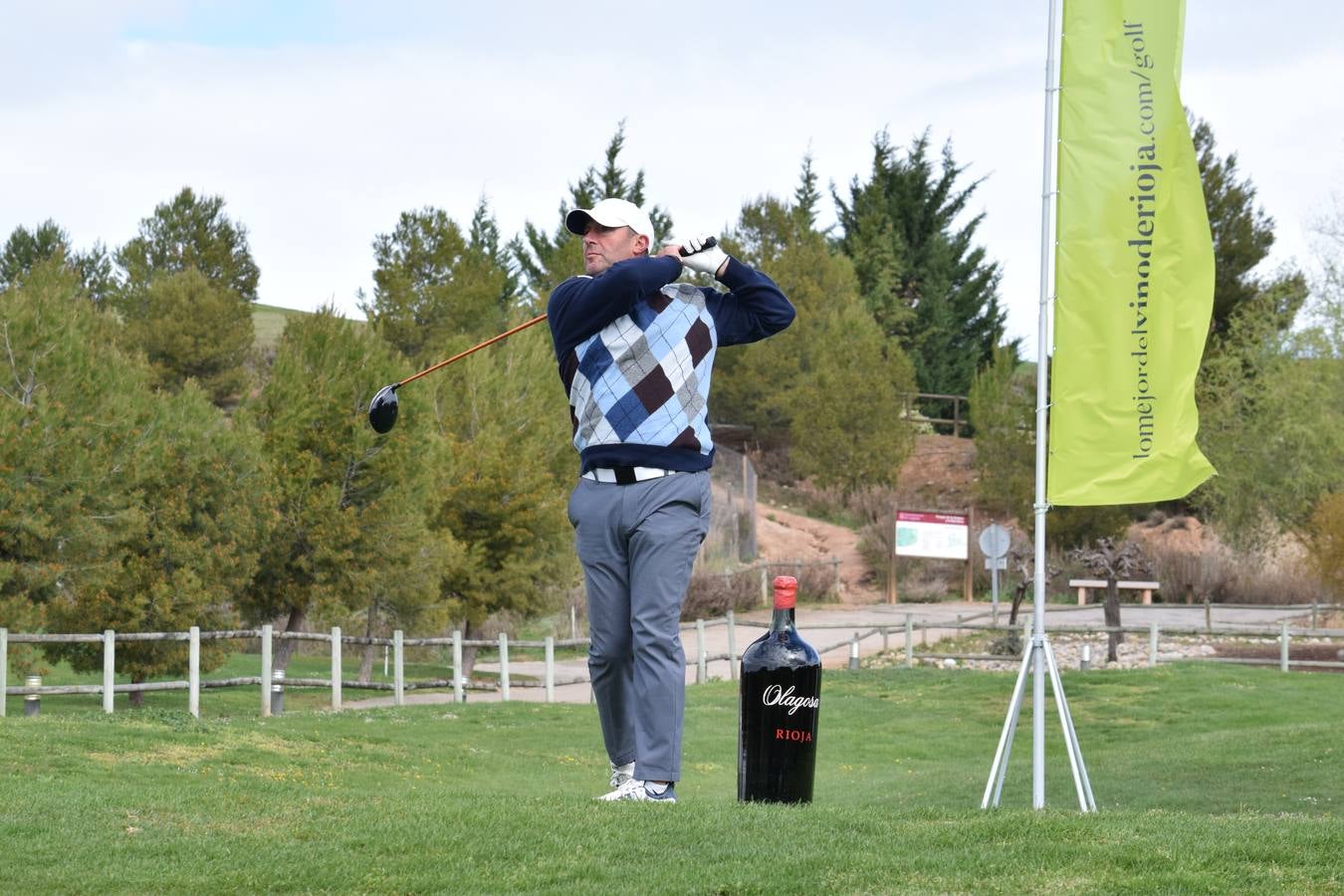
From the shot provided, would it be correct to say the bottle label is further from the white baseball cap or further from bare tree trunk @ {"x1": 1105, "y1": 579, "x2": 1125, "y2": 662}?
bare tree trunk @ {"x1": 1105, "y1": 579, "x2": 1125, "y2": 662}

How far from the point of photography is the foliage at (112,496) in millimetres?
21797

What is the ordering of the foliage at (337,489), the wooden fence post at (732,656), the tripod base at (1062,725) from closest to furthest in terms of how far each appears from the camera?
1. the tripod base at (1062,725)
2. the foliage at (337,489)
3. the wooden fence post at (732,656)

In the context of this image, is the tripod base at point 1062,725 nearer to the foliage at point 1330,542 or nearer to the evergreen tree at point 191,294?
the foliage at point 1330,542

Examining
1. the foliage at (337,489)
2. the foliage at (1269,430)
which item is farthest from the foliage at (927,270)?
the foliage at (337,489)

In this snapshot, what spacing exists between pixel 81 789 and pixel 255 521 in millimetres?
18695

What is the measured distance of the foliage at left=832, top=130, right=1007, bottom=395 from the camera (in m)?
66.2

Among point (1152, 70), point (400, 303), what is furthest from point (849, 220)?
point (1152, 70)

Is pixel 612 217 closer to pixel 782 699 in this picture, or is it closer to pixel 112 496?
pixel 782 699

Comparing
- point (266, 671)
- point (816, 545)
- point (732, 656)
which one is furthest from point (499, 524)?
point (816, 545)

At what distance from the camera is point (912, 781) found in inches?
627

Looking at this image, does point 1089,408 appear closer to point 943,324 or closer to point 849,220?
point 943,324

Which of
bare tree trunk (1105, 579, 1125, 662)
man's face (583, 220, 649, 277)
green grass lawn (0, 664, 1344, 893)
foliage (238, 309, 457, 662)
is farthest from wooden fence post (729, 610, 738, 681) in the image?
man's face (583, 220, 649, 277)

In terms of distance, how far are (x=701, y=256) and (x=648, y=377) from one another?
49 cm

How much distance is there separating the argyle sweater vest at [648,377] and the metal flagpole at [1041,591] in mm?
3165
